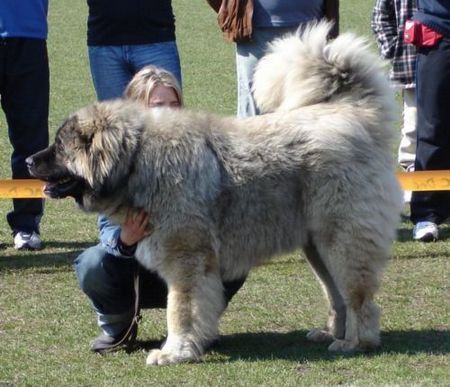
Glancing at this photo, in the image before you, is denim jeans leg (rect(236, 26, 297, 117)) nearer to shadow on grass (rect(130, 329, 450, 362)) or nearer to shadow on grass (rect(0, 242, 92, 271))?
shadow on grass (rect(0, 242, 92, 271))

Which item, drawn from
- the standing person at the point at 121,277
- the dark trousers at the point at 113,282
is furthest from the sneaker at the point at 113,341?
the dark trousers at the point at 113,282

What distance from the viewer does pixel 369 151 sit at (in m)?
5.07

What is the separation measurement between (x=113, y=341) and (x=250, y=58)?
253 cm

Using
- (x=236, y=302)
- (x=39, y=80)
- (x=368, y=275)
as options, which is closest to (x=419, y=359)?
(x=368, y=275)

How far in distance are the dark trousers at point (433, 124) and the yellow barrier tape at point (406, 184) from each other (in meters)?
0.18

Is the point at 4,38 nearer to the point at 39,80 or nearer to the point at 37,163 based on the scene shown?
the point at 39,80

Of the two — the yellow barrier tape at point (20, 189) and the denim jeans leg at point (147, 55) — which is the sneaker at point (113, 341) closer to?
the denim jeans leg at point (147, 55)

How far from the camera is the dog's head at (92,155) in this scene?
4875 millimetres

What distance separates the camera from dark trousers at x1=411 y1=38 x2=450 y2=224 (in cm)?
743

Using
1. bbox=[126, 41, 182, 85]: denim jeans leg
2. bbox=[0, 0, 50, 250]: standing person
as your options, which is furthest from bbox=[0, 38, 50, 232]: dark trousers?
bbox=[126, 41, 182, 85]: denim jeans leg

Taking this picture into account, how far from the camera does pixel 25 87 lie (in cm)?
743

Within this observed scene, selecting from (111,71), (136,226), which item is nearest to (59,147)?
(136,226)

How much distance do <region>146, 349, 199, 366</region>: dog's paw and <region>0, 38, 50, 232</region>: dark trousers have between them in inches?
113

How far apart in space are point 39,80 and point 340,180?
3134 mm
